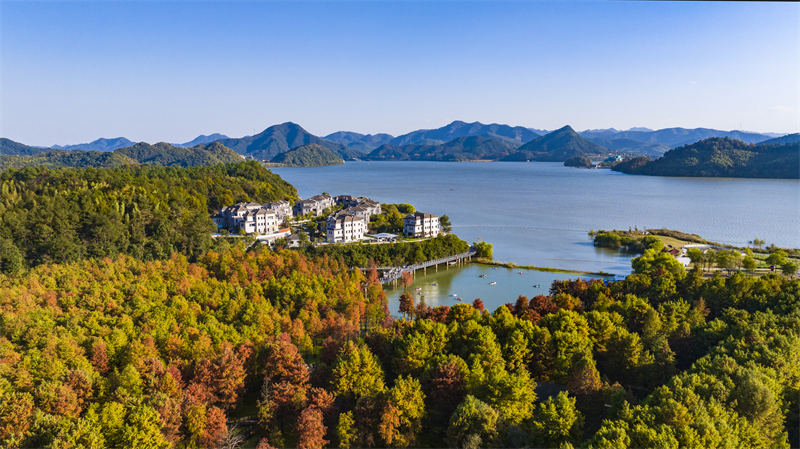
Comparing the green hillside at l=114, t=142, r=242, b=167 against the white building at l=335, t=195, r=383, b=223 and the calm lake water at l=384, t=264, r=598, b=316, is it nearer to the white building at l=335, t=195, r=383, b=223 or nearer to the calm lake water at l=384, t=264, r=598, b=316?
the white building at l=335, t=195, r=383, b=223

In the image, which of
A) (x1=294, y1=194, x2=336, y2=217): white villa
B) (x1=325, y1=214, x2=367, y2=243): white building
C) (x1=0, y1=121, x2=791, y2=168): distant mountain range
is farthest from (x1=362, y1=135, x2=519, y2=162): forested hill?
(x1=325, y1=214, x2=367, y2=243): white building

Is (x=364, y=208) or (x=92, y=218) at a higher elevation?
(x=92, y=218)

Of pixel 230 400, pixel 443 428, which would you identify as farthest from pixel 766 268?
pixel 230 400

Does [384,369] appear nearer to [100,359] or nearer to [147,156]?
[100,359]

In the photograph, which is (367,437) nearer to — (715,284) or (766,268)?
(715,284)

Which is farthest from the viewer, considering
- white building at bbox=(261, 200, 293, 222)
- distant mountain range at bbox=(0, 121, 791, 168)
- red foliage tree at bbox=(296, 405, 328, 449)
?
distant mountain range at bbox=(0, 121, 791, 168)

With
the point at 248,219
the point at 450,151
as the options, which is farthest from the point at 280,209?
the point at 450,151
